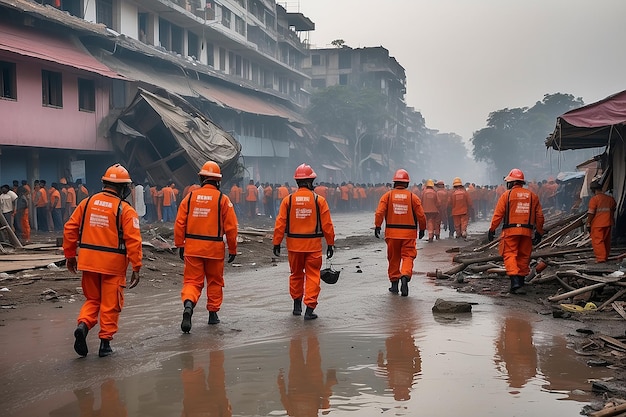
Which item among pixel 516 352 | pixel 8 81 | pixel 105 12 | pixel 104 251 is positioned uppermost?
pixel 105 12

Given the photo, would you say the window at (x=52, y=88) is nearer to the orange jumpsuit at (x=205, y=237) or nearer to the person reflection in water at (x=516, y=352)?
the orange jumpsuit at (x=205, y=237)

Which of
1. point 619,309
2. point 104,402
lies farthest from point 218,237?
point 619,309

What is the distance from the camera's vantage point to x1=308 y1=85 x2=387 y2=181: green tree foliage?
53.7 metres

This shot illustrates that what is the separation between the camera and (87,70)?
2216 cm

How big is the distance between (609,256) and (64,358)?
28.7 feet

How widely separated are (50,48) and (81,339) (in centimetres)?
1847

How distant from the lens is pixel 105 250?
598 centimetres

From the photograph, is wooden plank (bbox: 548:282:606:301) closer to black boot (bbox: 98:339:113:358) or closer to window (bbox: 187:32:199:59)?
black boot (bbox: 98:339:113:358)

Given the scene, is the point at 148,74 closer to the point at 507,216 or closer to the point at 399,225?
the point at 399,225

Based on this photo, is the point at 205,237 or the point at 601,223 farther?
the point at 601,223

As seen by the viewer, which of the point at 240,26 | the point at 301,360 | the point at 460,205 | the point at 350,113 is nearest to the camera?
the point at 301,360

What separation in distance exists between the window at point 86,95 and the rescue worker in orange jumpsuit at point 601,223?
18543mm

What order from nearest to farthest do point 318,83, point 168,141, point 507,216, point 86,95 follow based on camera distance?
point 507,216, point 86,95, point 168,141, point 318,83

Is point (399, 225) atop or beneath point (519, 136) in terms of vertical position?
beneath
